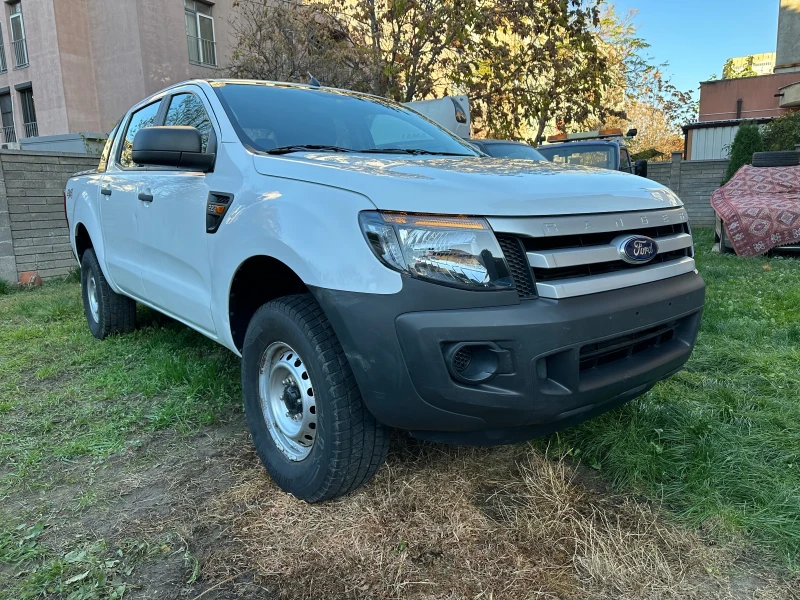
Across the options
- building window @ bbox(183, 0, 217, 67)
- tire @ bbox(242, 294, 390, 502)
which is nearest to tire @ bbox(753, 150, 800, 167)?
tire @ bbox(242, 294, 390, 502)

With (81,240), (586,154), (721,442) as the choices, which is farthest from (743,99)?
(81,240)

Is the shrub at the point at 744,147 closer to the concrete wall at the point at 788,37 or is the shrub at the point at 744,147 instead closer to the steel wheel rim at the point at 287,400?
the concrete wall at the point at 788,37

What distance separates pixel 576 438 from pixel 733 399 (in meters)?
1.04

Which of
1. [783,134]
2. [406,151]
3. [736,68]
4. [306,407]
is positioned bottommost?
[306,407]

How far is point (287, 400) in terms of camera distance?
7.98ft

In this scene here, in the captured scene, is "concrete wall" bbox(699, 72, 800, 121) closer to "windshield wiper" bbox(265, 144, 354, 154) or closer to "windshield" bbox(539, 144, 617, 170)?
"windshield" bbox(539, 144, 617, 170)

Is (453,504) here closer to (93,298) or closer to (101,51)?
(93,298)

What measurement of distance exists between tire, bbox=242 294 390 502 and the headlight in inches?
18.0

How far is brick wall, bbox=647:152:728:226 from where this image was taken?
14.5m

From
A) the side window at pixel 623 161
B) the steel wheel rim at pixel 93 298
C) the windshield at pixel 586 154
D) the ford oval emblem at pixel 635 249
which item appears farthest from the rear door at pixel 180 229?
the side window at pixel 623 161

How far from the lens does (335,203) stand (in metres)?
2.04

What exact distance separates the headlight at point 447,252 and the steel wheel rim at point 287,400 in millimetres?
631

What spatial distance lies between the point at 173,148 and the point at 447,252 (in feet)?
5.04

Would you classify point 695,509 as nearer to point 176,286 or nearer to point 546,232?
point 546,232
